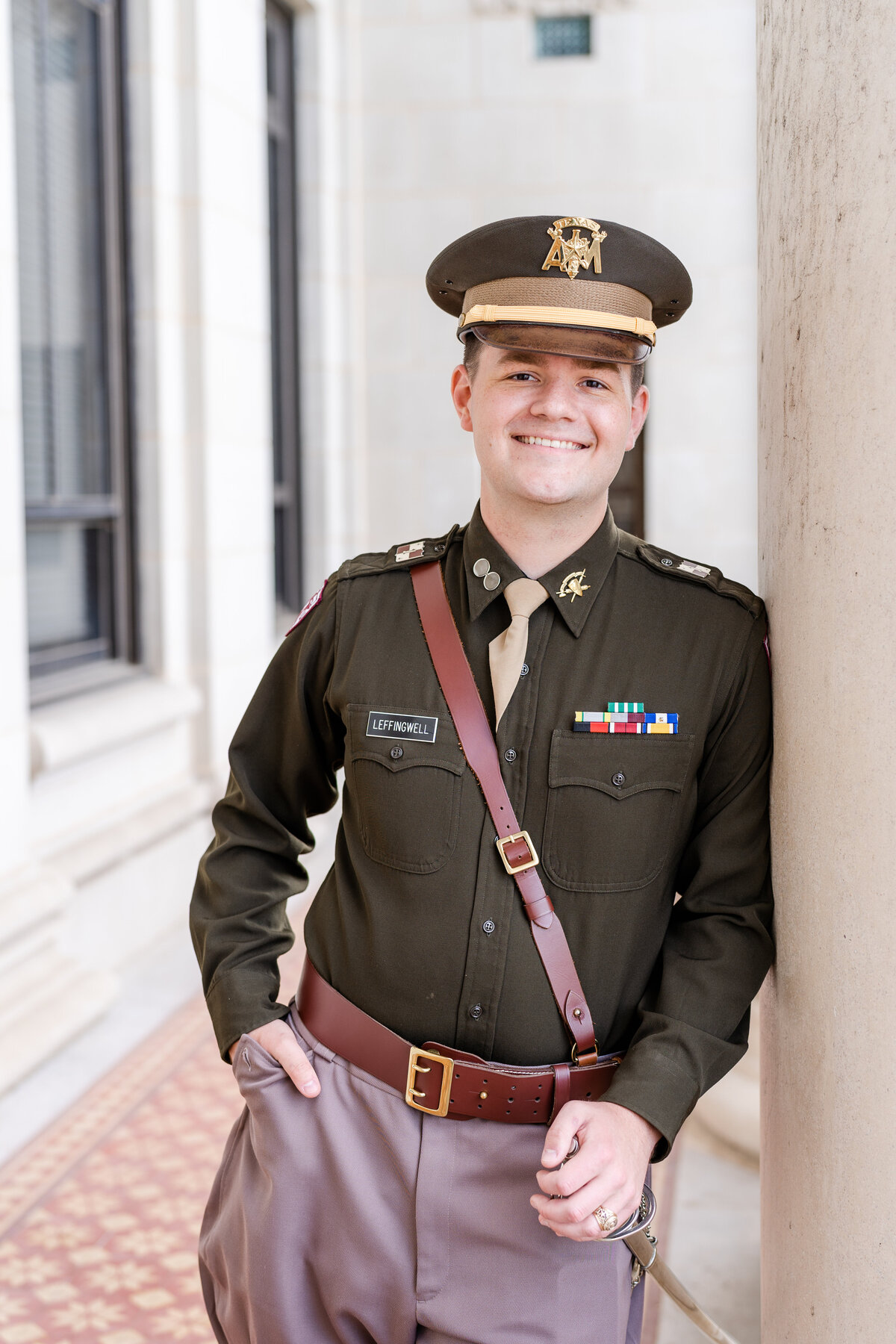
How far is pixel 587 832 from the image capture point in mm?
1388

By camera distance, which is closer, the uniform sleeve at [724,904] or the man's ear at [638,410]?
the uniform sleeve at [724,904]

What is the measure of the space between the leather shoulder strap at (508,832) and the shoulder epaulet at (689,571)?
235 mm

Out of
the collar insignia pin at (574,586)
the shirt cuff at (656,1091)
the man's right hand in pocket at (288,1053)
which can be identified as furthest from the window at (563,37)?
the shirt cuff at (656,1091)

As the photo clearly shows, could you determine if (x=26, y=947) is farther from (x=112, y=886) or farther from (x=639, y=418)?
(x=639, y=418)

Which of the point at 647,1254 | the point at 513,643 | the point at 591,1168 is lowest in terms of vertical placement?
the point at 647,1254

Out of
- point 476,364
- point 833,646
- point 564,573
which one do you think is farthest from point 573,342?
point 833,646

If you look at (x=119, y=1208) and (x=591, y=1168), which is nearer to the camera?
(x=591, y=1168)

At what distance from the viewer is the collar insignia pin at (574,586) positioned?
57.2 inches

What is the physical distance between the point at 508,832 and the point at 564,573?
0.30 metres

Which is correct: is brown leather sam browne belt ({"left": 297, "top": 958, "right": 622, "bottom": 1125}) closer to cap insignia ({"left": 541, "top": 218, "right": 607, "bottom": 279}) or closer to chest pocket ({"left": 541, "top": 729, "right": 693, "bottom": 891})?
chest pocket ({"left": 541, "top": 729, "right": 693, "bottom": 891})

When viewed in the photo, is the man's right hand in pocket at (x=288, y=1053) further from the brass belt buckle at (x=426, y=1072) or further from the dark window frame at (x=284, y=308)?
the dark window frame at (x=284, y=308)

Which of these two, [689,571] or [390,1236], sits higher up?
[689,571]

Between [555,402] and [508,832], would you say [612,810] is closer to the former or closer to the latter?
[508,832]

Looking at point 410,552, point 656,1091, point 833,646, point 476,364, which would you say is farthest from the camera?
point 410,552
